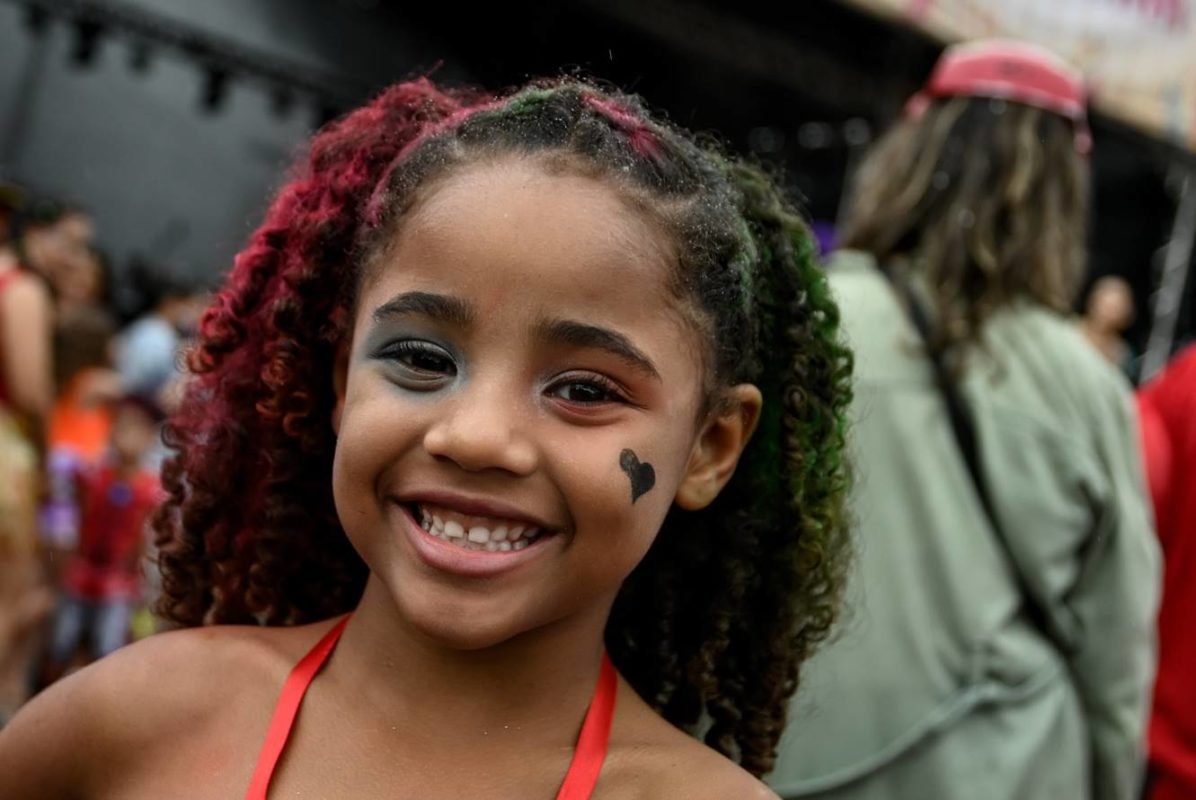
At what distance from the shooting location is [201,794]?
1420 millimetres

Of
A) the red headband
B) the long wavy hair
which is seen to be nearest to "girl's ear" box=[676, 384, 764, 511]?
the long wavy hair

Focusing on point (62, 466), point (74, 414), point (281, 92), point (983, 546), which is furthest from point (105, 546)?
point (281, 92)

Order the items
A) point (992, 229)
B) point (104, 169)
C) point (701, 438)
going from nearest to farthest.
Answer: point (701, 438) < point (992, 229) < point (104, 169)

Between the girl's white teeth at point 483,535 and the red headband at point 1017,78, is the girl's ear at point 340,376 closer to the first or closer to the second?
the girl's white teeth at point 483,535

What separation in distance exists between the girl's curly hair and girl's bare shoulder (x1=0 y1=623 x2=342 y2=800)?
233mm

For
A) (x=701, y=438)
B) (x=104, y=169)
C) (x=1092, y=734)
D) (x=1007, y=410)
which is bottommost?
(x=104, y=169)

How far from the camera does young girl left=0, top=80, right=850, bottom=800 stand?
4.45ft

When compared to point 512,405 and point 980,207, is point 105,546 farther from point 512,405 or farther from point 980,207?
point 512,405

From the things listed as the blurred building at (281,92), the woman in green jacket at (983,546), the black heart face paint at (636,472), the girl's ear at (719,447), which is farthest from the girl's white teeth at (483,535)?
the blurred building at (281,92)

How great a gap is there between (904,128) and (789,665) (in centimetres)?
124

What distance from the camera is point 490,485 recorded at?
1333mm

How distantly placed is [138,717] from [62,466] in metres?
4.33

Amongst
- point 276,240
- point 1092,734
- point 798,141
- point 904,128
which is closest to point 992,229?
point 904,128

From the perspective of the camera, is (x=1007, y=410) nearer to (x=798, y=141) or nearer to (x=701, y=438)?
(x=701, y=438)
